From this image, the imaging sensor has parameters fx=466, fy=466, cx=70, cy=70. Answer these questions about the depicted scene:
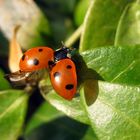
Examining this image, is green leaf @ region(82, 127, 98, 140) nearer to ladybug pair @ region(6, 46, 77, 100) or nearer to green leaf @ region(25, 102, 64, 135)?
green leaf @ region(25, 102, 64, 135)

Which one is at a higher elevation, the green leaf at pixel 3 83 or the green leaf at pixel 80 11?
the green leaf at pixel 3 83

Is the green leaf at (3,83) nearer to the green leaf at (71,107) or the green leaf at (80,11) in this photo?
the green leaf at (71,107)

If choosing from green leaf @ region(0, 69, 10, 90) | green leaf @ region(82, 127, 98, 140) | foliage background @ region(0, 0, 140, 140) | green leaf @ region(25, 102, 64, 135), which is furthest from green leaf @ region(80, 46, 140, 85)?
green leaf @ region(25, 102, 64, 135)

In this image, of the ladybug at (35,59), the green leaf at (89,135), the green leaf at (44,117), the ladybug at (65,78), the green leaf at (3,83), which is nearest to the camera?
the ladybug at (65,78)

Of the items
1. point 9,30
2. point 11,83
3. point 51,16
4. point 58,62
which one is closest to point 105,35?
point 58,62

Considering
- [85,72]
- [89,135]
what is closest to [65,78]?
[85,72]

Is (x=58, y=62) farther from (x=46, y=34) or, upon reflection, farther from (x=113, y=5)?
(x=46, y=34)

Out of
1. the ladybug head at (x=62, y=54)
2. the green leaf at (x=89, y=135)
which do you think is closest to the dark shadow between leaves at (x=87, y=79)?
the ladybug head at (x=62, y=54)

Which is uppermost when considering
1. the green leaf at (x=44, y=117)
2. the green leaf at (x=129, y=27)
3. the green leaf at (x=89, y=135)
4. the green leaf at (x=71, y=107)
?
the green leaf at (x=129, y=27)
